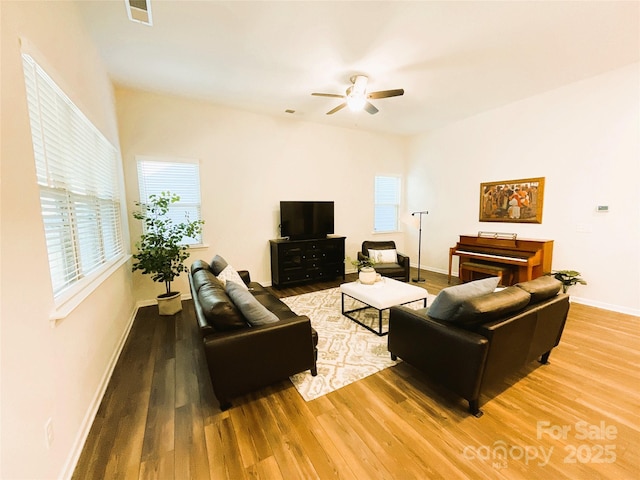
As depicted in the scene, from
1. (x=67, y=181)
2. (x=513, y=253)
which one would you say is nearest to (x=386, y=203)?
(x=513, y=253)

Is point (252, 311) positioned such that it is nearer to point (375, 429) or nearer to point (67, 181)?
point (375, 429)

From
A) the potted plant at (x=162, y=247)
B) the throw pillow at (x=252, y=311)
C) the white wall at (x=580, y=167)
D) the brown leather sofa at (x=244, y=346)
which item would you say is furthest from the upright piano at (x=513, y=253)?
the potted plant at (x=162, y=247)

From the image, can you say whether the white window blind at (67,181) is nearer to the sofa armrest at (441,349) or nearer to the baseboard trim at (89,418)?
the baseboard trim at (89,418)

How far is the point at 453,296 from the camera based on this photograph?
6.13 feet

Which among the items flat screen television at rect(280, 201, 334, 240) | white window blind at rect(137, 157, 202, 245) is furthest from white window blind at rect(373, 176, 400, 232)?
white window blind at rect(137, 157, 202, 245)

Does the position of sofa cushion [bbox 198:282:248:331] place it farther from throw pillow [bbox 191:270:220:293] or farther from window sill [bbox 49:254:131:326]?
window sill [bbox 49:254:131:326]

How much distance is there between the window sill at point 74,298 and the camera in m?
1.43

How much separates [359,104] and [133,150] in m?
3.31

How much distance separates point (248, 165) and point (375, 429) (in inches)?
166

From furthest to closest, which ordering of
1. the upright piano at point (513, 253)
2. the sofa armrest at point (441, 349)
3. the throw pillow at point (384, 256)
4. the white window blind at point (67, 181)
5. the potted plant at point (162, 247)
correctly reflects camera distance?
the throw pillow at point (384, 256)
the upright piano at point (513, 253)
the potted plant at point (162, 247)
the sofa armrest at point (441, 349)
the white window blind at point (67, 181)

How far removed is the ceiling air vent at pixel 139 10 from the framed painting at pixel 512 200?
5.31 meters

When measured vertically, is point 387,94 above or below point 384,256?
above

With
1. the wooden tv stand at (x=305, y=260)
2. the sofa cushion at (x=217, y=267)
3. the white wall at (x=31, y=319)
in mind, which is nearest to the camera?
the white wall at (x=31, y=319)

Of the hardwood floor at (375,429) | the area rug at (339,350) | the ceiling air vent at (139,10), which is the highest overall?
the ceiling air vent at (139,10)
